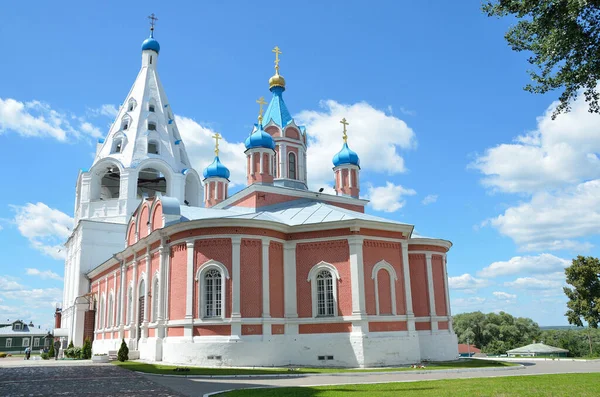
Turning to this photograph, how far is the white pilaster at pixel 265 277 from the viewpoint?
19109 mm

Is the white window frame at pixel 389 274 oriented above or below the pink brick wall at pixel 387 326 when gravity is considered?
above

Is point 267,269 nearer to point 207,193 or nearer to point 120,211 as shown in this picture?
point 207,193

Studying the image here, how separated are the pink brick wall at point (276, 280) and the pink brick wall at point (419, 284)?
605cm

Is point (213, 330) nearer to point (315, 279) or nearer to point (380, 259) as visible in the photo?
point (315, 279)

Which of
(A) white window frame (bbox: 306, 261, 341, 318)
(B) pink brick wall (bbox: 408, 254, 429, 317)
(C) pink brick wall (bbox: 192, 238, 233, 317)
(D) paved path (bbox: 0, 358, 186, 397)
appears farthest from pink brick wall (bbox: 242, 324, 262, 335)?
(B) pink brick wall (bbox: 408, 254, 429, 317)

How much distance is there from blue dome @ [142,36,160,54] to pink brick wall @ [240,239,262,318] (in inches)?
943

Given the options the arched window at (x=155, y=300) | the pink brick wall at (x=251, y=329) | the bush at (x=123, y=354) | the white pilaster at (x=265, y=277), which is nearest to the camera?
the pink brick wall at (x=251, y=329)

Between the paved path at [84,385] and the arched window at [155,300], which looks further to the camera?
the arched window at [155,300]

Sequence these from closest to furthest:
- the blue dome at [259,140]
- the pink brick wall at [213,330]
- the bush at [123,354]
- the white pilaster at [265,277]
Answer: the pink brick wall at [213,330] < the white pilaster at [265,277] < the bush at [123,354] < the blue dome at [259,140]

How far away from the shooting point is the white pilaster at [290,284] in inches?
773

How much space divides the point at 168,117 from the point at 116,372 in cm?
2262

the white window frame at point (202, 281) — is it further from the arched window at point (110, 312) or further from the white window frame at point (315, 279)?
the arched window at point (110, 312)

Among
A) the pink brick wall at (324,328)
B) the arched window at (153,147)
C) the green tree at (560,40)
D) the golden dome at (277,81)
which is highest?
the golden dome at (277,81)

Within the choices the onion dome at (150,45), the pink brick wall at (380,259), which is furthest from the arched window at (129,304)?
the onion dome at (150,45)
